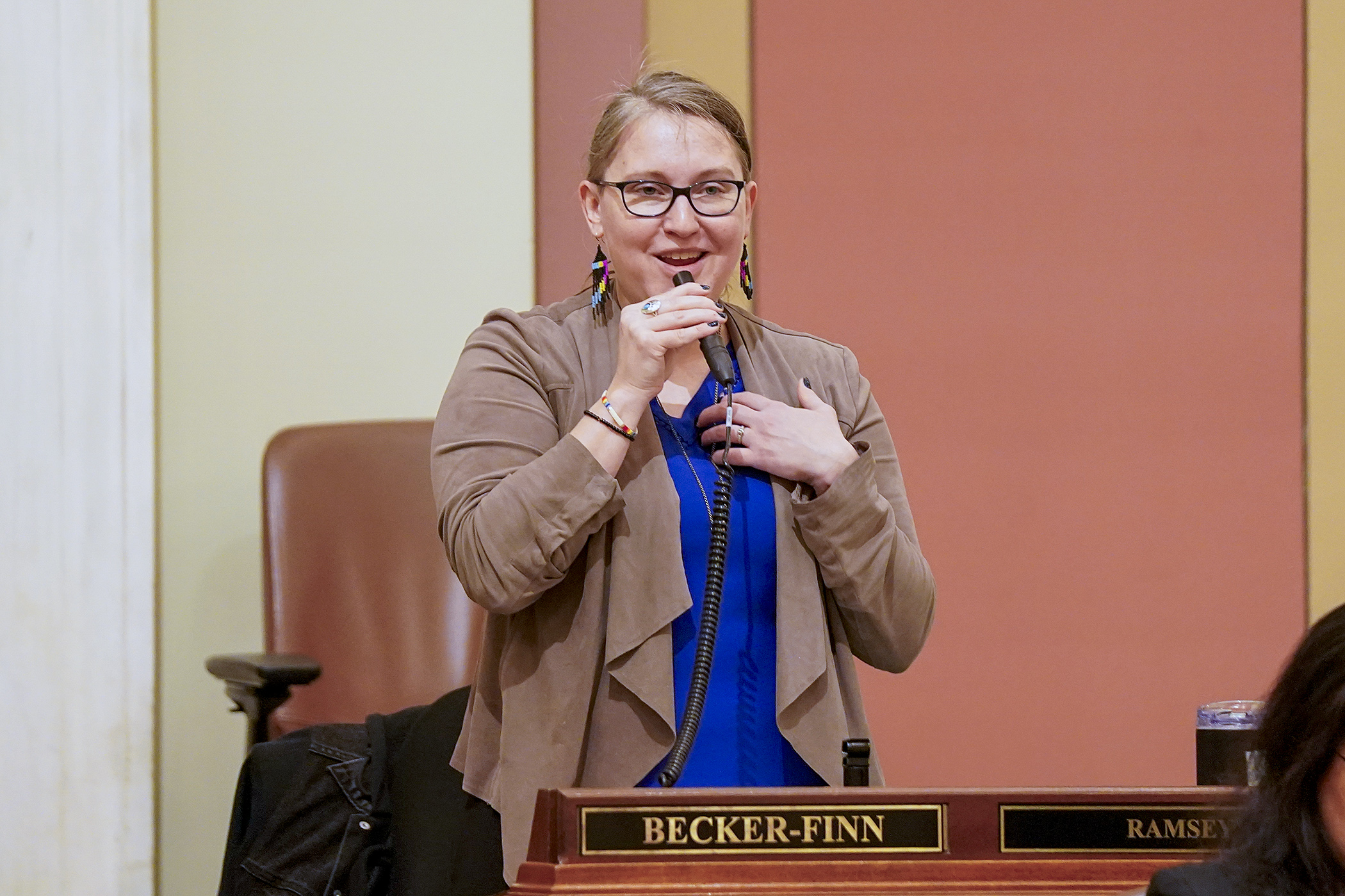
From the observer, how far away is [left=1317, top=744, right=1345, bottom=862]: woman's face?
894 mm

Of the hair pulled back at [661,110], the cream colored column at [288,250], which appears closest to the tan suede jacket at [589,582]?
the hair pulled back at [661,110]

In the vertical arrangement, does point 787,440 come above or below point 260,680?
above

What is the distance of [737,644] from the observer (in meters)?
1.54

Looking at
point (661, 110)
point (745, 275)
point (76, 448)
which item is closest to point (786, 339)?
point (745, 275)

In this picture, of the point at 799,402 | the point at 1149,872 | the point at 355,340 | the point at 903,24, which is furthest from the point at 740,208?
the point at 903,24

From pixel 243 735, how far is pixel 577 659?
1.45 meters

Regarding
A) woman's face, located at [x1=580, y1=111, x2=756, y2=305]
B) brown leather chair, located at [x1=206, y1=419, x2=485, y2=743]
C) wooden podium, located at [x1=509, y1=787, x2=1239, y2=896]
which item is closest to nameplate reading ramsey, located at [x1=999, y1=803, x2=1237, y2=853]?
wooden podium, located at [x1=509, y1=787, x2=1239, y2=896]

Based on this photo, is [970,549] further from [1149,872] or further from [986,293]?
[1149,872]

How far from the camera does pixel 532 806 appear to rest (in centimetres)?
145

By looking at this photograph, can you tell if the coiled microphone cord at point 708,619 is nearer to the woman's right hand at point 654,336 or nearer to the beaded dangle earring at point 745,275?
the woman's right hand at point 654,336

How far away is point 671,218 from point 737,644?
479mm

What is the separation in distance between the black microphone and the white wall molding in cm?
147

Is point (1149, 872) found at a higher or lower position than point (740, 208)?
lower

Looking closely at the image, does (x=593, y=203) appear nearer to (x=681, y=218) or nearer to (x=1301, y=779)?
(x=681, y=218)
